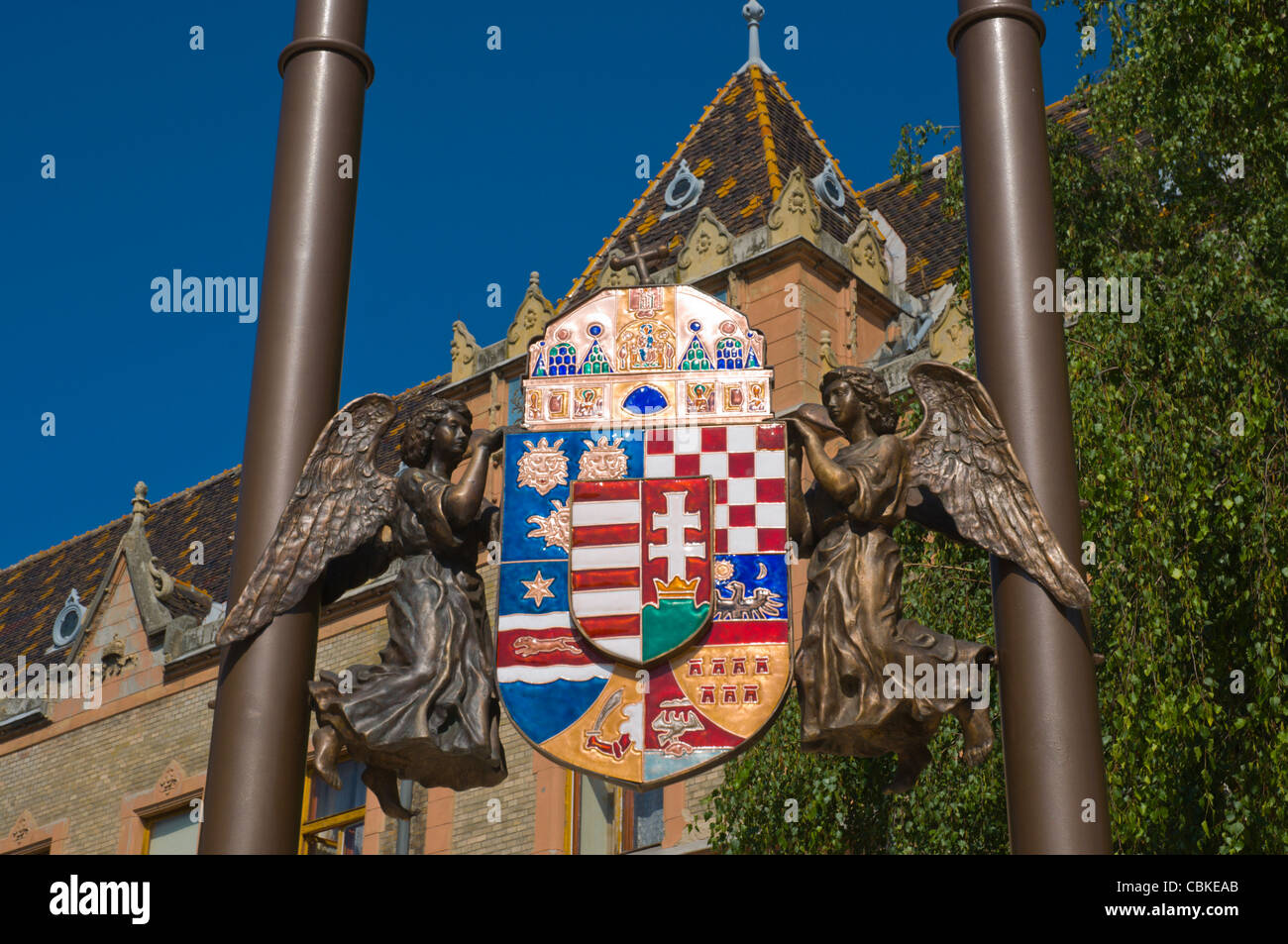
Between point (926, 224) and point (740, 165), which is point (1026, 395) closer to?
point (740, 165)

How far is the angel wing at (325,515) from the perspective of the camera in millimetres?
5387

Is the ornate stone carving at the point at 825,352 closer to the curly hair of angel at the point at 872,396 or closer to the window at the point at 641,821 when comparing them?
the window at the point at 641,821

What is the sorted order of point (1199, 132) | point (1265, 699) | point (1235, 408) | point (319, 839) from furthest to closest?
point (319, 839) < point (1199, 132) < point (1235, 408) < point (1265, 699)

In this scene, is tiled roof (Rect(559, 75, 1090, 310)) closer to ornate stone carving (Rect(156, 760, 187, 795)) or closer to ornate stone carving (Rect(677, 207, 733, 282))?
ornate stone carving (Rect(677, 207, 733, 282))

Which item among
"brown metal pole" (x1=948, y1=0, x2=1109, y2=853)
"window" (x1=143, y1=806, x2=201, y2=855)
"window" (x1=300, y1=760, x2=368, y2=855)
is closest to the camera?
"brown metal pole" (x1=948, y1=0, x2=1109, y2=853)

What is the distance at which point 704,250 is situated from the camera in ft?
A: 60.7

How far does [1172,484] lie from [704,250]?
376 inches

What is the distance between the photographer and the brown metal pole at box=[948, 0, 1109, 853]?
16.2 ft

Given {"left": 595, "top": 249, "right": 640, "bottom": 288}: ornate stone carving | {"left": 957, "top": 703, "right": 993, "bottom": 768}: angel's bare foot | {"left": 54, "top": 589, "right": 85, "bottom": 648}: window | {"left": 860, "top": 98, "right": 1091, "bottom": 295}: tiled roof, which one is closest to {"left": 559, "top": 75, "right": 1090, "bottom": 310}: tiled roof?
{"left": 860, "top": 98, "right": 1091, "bottom": 295}: tiled roof

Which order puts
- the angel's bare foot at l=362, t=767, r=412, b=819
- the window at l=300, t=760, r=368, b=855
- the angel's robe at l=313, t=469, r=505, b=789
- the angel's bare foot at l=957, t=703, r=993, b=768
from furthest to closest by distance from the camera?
the window at l=300, t=760, r=368, b=855, the angel's bare foot at l=362, t=767, r=412, b=819, the angel's robe at l=313, t=469, r=505, b=789, the angel's bare foot at l=957, t=703, r=993, b=768

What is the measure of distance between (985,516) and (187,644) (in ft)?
57.9
